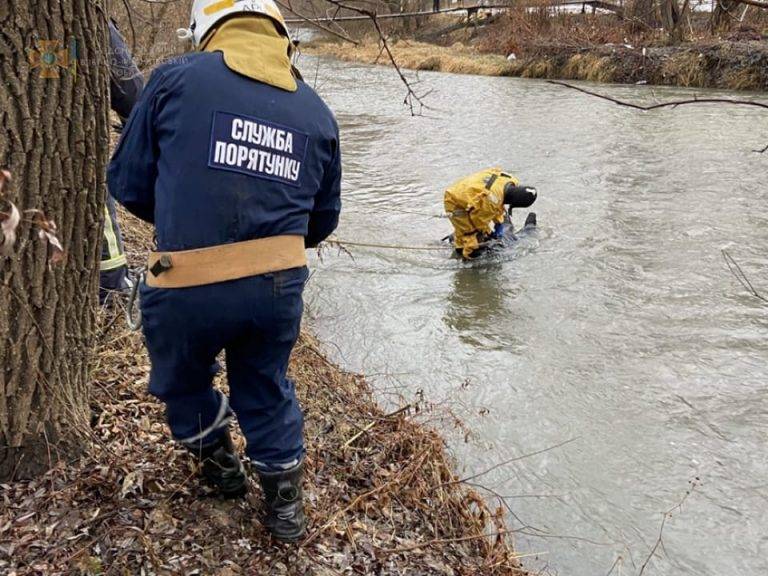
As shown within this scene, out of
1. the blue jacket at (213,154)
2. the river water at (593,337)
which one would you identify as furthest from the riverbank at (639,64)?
the blue jacket at (213,154)

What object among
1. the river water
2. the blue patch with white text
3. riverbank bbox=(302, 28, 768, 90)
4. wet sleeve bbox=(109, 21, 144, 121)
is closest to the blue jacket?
the blue patch with white text

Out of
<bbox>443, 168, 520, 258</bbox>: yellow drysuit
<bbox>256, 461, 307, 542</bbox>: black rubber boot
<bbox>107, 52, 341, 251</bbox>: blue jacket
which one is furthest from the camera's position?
<bbox>443, 168, 520, 258</bbox>: yellow drysuit

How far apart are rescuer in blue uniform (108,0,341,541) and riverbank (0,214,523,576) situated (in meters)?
0.51

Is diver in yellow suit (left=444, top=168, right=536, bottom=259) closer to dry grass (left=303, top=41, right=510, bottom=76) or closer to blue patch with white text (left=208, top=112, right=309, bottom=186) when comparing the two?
blue patch with white text (left=208, top=112, right=309, bottom=186)

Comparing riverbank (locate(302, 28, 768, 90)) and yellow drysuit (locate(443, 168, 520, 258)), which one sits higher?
riverbank (locate(302, 28, 768, 90))

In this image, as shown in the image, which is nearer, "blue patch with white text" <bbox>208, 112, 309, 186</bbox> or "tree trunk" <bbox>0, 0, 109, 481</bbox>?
"blue patch with white text" <bbox>208, 112, 309, 186</bbox>

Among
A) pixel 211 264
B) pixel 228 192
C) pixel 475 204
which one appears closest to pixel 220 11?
pixel 228 192

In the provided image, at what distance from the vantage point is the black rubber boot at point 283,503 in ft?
8.04

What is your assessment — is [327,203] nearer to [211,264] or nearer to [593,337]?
[211,264]

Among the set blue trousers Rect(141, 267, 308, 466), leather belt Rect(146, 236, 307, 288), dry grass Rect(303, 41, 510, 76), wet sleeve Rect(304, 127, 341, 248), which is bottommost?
blue trousers Rect(141, 267, 308, 466)

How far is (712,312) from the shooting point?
6191mm

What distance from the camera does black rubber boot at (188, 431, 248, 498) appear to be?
255 cm

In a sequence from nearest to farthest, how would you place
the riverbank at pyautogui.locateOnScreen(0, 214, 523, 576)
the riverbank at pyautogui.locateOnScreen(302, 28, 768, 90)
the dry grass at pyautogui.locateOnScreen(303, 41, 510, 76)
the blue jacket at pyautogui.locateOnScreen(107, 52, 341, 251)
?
1. the blue jacket at pyautogui.locateOnScreen(107, 52, 341, 251)
2. the riverbank at pyautogui.locateOnScreen(0, 214, 523, 576)
3. the riverbank at pyautogui.locateOnScreen(302, 28, 768, 90)
4. the dry grass at pyautogui.locateOnScreen(303, 41, 510, 76)

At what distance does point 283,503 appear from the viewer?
8.13 ft
